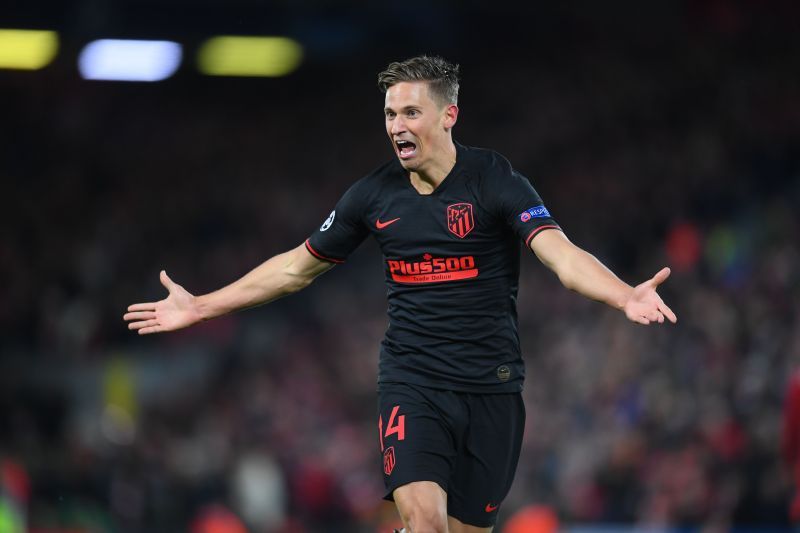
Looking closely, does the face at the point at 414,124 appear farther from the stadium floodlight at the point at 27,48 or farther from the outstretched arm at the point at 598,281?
the stadium floodlight at the point at 27,48

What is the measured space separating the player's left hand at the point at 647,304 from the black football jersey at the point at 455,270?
2.32ft

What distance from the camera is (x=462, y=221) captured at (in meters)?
5.43

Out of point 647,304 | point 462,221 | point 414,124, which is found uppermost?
point 414,124

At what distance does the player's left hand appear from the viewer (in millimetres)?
4668

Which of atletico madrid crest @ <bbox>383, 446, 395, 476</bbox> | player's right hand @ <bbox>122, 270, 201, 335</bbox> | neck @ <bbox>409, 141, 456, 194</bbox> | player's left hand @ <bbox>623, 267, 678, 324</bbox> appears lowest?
atletico madrid crest @ <bbox>383, 446, 395, 476</bbox>

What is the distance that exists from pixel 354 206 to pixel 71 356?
1236cm

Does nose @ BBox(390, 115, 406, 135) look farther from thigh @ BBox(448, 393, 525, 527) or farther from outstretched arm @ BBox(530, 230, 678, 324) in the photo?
thigh @ BBox(448, 393, 525, 527)

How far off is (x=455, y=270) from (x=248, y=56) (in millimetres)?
13957

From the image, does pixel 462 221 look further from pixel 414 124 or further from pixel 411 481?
pixel 411 481

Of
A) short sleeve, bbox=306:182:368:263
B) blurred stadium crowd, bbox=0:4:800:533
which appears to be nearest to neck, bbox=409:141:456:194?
short sleeve, bbox=306:182:368:263

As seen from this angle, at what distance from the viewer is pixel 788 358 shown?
11.0 m

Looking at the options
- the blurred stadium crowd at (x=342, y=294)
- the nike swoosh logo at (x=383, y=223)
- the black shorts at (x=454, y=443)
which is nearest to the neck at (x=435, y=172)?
the nike swoosh logo at (x=383, y=223)

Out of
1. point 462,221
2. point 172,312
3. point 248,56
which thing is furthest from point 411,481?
point 248,56

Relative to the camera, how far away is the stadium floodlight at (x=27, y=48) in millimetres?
16453
